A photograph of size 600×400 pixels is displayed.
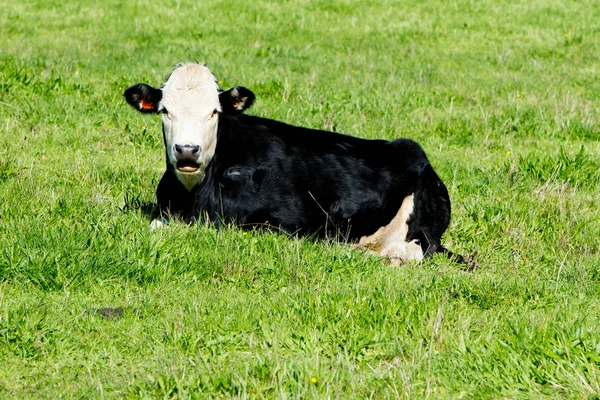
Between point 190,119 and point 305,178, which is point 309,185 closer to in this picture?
point 305,178

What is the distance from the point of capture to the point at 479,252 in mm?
6887

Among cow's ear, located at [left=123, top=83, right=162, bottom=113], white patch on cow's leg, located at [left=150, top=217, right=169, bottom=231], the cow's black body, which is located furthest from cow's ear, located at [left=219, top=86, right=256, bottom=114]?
white patch on cow's leg, located at [left=150, top=217, right=169, bottom=231]

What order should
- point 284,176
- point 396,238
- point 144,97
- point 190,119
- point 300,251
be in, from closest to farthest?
point 300,251
point 190,119
point 144,97
point 284,176
point 396,238

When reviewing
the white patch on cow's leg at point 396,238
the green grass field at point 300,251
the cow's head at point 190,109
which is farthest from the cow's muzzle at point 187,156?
the white patch on cow's leg at point 396,238

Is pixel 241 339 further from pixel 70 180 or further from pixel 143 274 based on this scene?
pixel 70 180

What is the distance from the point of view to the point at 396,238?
24.5 feet

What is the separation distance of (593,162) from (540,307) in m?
3.77

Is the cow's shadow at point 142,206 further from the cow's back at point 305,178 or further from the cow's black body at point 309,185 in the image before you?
the cow's back at point 305,178

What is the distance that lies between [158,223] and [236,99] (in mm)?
1138

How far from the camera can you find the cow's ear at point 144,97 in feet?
21.5

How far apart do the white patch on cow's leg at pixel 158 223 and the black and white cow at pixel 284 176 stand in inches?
0.9

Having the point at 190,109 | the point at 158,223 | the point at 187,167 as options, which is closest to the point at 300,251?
the point at 187,167

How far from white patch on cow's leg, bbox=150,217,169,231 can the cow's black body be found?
74 mm

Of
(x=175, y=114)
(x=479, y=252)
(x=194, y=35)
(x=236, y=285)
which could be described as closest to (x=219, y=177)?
(x=175, y=114)
